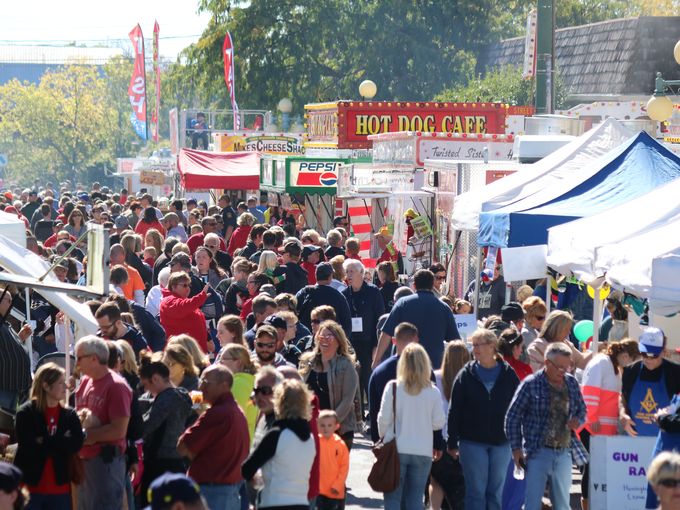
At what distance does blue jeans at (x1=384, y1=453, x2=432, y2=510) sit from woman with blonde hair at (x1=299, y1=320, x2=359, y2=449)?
2.57 feet

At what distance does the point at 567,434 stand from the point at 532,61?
900 inches

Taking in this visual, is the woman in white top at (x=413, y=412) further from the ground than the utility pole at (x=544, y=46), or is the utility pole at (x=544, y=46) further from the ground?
the utility pole at (x=544, y=46)

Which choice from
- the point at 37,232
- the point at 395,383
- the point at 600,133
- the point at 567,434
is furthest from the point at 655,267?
the point at 37,232

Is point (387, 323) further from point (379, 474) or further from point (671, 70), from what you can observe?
point (671, 70)

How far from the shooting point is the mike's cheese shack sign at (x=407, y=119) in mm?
27922

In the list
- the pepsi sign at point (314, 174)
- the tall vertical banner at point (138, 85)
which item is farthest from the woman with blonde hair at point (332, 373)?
the tall vertical banner at point (138, 85)

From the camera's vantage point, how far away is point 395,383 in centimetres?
845

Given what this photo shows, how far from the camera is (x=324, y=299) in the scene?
38.6 ft

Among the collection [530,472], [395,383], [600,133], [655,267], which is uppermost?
[600,133]

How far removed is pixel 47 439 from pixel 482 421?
297 centimetres

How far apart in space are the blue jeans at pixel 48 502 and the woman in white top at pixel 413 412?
7.11ft

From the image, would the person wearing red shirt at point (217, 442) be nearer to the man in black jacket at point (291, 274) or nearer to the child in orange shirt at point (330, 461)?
the child in orange shirt at point (330, 461)

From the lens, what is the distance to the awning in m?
25.9

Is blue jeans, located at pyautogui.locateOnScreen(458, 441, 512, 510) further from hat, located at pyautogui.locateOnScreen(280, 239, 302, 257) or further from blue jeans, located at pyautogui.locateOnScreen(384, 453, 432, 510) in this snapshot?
hat, located at pyautogui.locateOnScreen(280, 239, 302, 257)
